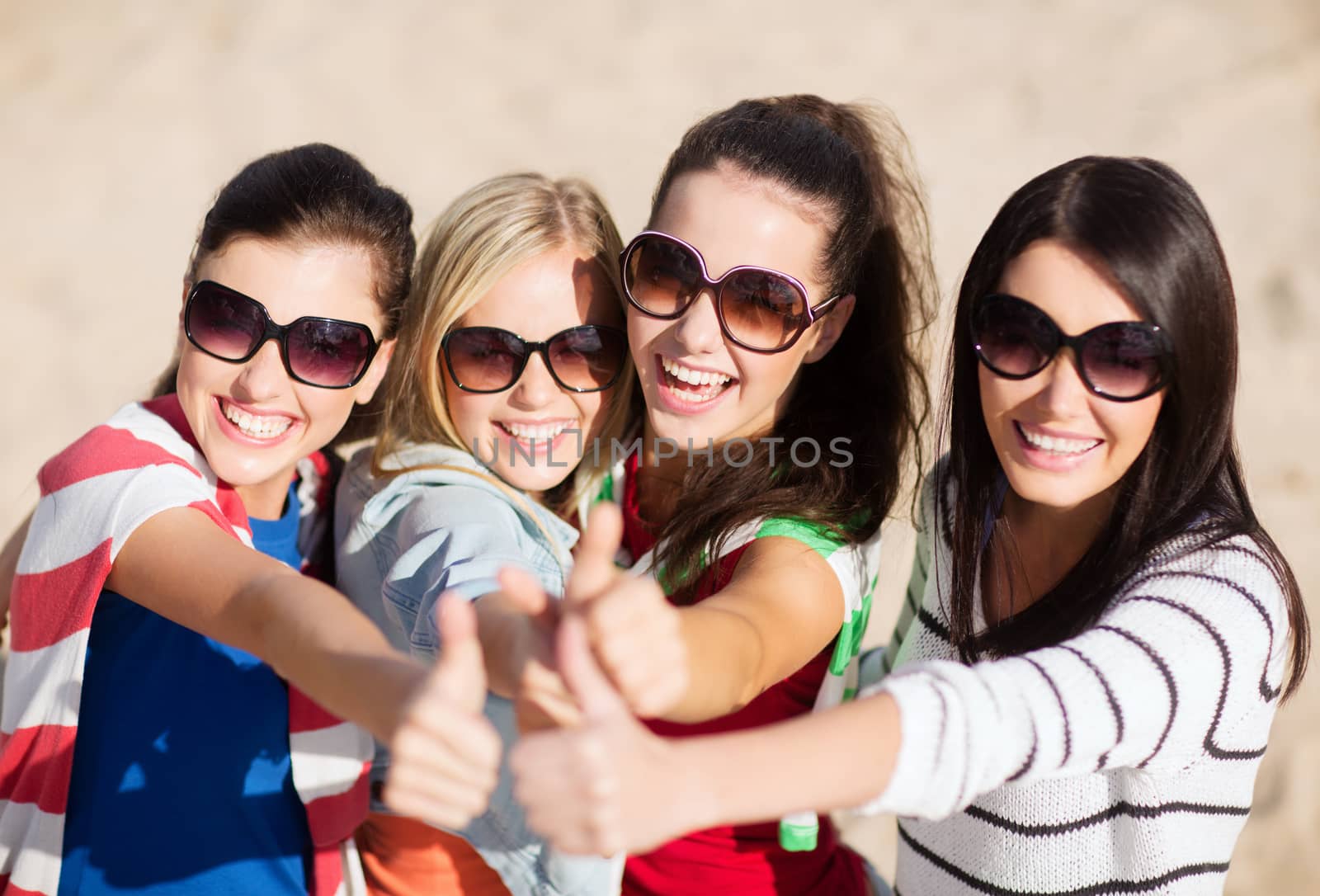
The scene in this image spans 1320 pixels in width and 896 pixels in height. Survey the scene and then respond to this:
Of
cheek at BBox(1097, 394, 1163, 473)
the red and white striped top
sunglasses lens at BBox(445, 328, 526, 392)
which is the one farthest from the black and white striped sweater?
the red and white striped top

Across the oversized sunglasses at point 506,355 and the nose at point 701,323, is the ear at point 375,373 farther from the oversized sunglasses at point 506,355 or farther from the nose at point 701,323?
the nose at point 701,323

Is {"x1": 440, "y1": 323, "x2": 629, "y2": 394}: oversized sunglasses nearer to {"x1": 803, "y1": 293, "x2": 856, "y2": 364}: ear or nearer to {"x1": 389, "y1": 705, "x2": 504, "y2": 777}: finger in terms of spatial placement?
{"x1": 803, "y1": 293, "x2": 856, "y2": 364}: ear

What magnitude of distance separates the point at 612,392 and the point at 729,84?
527 centimetres

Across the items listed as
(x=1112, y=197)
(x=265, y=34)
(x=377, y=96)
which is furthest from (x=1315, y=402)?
(x=265, y=34)

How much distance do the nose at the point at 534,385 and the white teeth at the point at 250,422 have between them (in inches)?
22.3

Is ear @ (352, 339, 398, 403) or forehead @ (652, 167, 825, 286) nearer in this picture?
forehead @ (652, 167, 825, 286)

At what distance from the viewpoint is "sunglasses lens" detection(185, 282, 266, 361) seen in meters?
2.35

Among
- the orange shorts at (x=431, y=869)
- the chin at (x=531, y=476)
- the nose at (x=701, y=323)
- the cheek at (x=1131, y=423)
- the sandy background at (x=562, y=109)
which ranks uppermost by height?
the sandy background at (x=562, y=109)

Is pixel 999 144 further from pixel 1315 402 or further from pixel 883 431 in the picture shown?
pixel 883 431

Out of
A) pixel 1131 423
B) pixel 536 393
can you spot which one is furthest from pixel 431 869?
pixel 1131 423

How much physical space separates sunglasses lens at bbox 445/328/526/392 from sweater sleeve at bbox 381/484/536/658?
337mm

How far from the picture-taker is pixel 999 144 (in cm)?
692

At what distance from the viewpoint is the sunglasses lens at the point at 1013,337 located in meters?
1.97

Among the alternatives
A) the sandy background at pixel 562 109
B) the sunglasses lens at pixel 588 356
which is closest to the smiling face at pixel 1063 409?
the sunglasses lens at pixel 588 356
